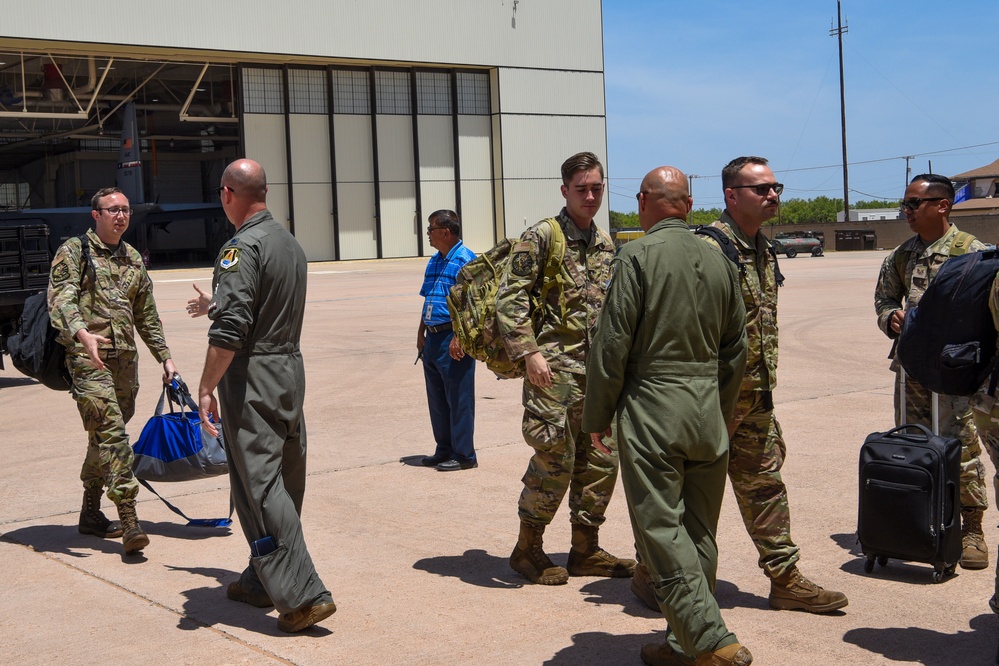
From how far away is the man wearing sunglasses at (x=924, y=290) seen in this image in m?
5.53

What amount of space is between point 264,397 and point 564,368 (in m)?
1.43

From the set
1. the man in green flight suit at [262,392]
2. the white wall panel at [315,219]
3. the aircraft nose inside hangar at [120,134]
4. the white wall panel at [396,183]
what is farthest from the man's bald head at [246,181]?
the white wall panel at [396,183]

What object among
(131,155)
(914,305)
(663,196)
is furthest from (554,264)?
(131,155)

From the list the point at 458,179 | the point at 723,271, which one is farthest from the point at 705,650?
the point at 458,179

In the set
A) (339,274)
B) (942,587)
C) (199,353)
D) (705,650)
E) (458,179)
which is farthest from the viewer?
(458,179)

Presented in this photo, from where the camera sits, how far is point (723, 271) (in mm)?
3990

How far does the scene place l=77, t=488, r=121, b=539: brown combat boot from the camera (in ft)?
21.2

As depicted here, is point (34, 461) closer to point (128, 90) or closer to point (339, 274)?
point (339, 274)

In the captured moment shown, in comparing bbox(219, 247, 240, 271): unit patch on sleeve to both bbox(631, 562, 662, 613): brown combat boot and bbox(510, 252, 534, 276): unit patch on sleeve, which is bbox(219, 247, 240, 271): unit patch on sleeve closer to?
bbox(510, 252, 534, 276): unit patch on sleeve

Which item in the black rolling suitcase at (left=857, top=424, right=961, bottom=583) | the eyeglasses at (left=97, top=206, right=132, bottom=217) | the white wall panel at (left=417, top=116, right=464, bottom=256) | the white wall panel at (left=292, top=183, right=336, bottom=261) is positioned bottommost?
the black rolling suitcase at (left=857, top=424, right=961, bottom=583)

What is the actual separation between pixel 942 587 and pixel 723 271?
2.22 m

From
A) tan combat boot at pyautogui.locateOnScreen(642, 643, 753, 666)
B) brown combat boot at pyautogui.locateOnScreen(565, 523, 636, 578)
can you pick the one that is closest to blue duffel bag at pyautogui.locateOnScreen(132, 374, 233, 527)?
brown combat boot at pyautogui.locateOnScreen(565, 523, 636, 578)

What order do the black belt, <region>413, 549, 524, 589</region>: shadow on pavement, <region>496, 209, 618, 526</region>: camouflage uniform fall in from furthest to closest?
the black belt
<region>413, 549, 524, 589</region>: shadow on pavement
<region>496, 209, 618, 526</region>: camouflage uniform

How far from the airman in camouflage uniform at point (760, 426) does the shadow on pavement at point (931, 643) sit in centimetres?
30
